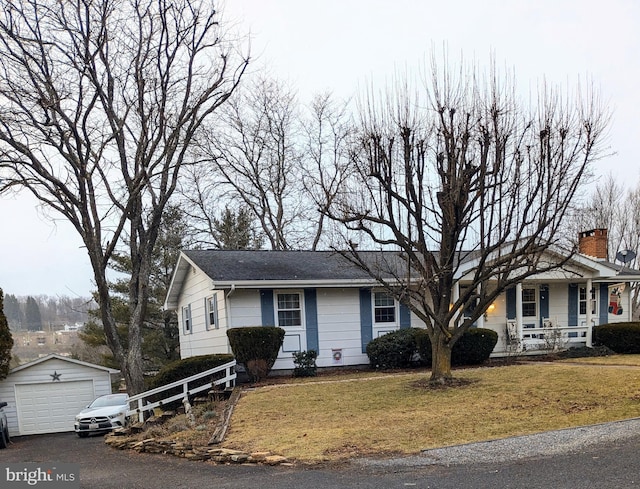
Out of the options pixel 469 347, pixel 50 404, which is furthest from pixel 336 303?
pixel 50 404

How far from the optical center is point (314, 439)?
795 cm

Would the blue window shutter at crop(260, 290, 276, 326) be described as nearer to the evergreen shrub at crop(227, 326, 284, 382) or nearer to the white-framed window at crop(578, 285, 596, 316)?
the evergreen shrub at crop(227, 326, 284, 382)

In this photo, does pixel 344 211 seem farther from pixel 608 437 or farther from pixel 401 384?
pixel 608 437

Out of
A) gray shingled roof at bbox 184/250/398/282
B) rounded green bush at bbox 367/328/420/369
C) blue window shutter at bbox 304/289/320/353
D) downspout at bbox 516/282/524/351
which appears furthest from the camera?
downspout at bbox 516/282/524/351

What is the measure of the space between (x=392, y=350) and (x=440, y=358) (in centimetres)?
409

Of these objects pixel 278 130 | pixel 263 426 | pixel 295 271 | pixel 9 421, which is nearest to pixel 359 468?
pixel 263 426

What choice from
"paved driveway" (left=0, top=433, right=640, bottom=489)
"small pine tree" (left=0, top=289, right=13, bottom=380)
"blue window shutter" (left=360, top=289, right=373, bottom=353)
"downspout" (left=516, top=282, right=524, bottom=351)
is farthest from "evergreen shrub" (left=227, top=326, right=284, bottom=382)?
"small pine tree" (left=0, top=289, right=13, bottom=380)

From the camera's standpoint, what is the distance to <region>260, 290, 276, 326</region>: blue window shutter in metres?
15.8

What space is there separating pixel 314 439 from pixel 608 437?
4.09 m

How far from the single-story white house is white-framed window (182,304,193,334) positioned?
0.07 meters

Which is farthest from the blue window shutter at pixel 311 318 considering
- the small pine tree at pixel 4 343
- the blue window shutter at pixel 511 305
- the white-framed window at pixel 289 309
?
the small pine tree at pixel 4 343

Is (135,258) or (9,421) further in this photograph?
(9,421)

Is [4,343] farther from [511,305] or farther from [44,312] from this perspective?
[511,305]

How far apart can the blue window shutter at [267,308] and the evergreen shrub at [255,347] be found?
1.04 metres
